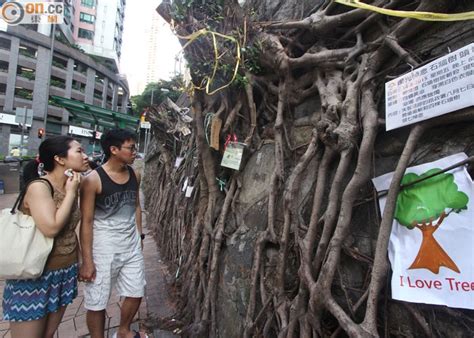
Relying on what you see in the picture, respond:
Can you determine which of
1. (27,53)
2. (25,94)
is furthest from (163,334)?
(27,53)

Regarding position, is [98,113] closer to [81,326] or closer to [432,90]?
[81,326]

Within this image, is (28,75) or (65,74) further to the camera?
(65,74)

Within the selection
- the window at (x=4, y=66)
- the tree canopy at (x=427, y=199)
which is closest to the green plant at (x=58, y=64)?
the window at (x=4, y=66)

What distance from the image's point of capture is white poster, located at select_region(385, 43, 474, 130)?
1.26m

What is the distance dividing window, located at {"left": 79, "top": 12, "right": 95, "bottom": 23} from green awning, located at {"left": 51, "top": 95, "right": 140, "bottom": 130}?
91.0 feet

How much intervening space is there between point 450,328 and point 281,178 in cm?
130

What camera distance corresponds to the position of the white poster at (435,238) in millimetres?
1269

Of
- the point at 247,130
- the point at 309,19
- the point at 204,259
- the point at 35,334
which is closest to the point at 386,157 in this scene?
the point at 309,19

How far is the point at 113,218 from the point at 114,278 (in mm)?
514

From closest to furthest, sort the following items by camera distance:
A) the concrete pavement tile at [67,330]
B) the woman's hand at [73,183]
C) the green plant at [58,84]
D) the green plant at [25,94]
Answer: the woman's hand at [73,183] → the concrete pavement tile at [67,330] → the green plant at [25,94] → the green plant at [58,84]

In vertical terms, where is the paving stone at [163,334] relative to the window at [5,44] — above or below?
below

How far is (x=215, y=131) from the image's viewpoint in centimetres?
296

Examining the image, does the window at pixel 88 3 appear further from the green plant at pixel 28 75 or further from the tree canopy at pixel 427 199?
the tree canopy at pixel 427 199

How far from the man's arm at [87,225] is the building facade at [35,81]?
21408 millimetres
